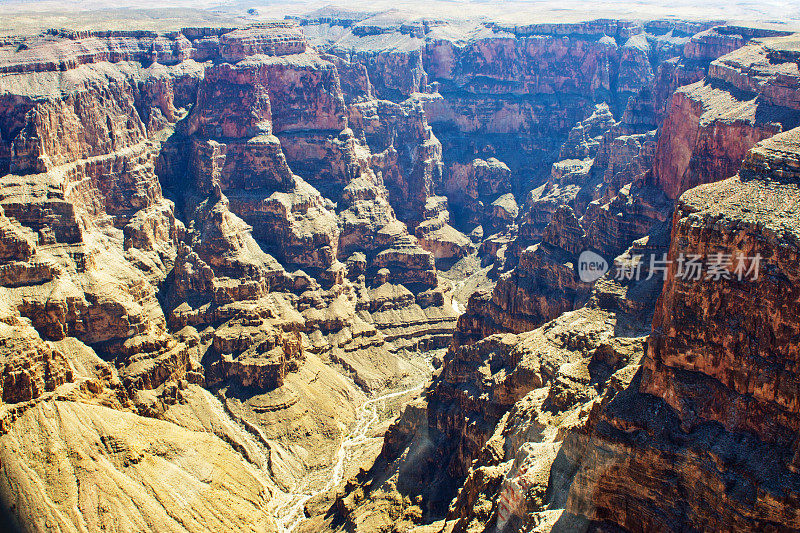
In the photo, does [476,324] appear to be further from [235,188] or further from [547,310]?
[235,188]

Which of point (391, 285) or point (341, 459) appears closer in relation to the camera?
point (341, 459)

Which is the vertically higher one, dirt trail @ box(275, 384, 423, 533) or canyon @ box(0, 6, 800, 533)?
canyon @ box(0, 6, 800, 533)

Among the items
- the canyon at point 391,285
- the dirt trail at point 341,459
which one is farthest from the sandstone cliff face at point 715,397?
the dirt trail at point 341,459

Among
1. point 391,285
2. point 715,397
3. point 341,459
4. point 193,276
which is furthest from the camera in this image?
point 391,285

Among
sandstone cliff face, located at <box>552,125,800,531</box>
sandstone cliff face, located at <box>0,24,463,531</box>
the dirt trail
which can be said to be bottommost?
the dirt trail

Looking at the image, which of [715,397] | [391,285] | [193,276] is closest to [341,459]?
[193,276]

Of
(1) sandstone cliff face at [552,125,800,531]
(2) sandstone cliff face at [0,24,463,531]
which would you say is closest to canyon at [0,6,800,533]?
(1) sandstone cliff face at [552,125,800,531]

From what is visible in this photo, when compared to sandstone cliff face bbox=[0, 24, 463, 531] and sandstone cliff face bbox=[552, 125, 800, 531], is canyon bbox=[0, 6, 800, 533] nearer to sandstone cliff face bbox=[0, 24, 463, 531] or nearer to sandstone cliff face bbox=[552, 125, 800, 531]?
sandstone cliff face bbox=[552, 125, 800, 531]

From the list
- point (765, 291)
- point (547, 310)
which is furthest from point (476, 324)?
point (765, 291)

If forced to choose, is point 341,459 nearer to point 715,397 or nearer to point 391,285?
point 391,285

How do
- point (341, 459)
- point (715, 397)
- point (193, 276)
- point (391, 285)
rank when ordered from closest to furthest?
1. point (715, 397)
2. point (341, 459)
3. point (193, 276)
4. point (391, 285)
